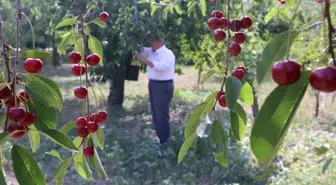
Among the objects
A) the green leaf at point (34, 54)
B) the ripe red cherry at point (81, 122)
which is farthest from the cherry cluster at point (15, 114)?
the ripe red cherry at point (81, 122)

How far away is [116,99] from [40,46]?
39.5 feet

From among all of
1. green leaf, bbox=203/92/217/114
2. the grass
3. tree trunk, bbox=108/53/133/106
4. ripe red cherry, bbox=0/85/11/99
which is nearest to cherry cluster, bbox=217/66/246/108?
green leaf, bbox=203/92/217/114

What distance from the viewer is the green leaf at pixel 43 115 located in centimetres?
69

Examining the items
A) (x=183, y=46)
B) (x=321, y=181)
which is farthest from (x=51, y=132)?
(x=183, y=46)

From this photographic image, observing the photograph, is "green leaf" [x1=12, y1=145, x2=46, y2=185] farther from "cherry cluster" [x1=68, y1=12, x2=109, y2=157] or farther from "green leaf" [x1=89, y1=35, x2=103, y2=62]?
"green leaf" [x1=89, y1=35, x2=103, y2=62]

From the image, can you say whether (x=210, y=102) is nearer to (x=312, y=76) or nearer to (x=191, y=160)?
(x=312, y=76)

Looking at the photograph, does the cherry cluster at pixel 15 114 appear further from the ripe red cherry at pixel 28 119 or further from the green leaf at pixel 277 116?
the green leaf at pixel 277 116

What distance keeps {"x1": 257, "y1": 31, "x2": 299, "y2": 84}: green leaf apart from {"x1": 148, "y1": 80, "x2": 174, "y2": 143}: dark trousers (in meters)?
3.78

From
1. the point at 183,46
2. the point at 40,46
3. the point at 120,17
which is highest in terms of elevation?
the point at 120,17

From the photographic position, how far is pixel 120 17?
15.7ft

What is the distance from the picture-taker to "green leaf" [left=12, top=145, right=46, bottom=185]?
58 cm

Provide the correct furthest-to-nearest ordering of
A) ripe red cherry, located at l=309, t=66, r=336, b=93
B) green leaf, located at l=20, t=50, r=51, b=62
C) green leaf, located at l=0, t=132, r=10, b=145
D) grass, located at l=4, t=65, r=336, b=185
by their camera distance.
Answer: grass, located at l=4, t=65, r=336, b=185
green leaf, located at l=20, t=50, r=51, b=62
green leaf, located at l=0, t=132, r=10, b=145
ripe red cherry, located at l=309, t=66, r=336, b=93

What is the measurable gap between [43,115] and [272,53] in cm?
38

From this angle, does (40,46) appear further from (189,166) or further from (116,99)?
(189,166)
